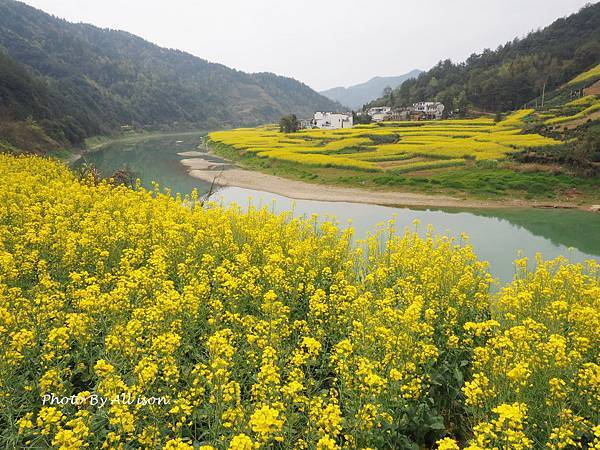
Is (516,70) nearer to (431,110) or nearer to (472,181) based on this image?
(431,110)

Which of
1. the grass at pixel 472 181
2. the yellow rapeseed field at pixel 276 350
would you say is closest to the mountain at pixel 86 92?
the grass at pixel 472 181

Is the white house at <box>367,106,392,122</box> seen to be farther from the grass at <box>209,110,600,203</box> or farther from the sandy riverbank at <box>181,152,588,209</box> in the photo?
the sandy riverbank at <box>181,152,588,209</box>

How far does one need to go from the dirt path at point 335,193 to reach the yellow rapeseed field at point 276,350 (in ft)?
40.8

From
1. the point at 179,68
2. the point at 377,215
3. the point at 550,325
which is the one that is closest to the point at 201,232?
the point at 550,325

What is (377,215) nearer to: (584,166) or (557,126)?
(584,166)

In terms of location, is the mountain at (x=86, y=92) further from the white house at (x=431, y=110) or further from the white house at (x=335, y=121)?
the white house at (x=431, y=110)

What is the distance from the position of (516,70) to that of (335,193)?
212 ft

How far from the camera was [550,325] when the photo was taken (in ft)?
16.9

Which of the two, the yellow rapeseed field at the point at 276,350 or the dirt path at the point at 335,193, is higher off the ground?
the yellow rapeseed field at the point at 276,350

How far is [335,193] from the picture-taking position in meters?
25.6

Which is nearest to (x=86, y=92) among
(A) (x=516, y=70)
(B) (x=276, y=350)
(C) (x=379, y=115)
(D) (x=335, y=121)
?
(D) (x=335, y=121)

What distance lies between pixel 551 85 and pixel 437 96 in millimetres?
20905

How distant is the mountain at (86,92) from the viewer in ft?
150

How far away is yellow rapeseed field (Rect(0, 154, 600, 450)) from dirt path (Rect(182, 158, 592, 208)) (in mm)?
12430
